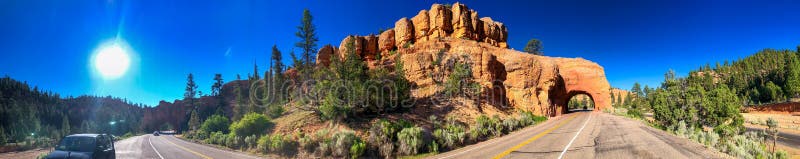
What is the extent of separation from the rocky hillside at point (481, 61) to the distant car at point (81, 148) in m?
13.3

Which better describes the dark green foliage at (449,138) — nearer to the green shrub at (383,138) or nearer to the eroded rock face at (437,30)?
the green shrub at (383,138)

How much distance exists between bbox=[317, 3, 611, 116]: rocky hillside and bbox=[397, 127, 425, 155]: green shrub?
8911mm

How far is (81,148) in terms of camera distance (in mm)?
9828

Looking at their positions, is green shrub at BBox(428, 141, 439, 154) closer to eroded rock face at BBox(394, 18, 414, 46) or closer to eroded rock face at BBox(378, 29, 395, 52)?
eroded rock face at BBox(394, 18, 414, 46)

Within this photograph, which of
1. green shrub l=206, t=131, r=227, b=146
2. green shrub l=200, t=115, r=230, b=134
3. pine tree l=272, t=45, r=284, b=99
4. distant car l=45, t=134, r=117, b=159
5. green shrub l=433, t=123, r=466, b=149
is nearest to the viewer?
distant car l=45, t=134, r=117, b=159

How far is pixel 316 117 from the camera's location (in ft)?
71.4

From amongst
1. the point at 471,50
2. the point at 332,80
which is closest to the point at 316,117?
the point at 332,80

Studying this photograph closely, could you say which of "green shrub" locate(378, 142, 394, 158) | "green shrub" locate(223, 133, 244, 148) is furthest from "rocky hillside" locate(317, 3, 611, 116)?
"green shrub" locate(378, 142, 394, 158)

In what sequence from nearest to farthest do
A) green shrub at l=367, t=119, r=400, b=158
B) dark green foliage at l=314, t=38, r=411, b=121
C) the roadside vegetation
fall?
the roadside vegetation → green shrub at l=367, t=119, r=400, b=158 → dark green foliage at l=314, t=38, r=411, b=121

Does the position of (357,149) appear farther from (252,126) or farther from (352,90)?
(252,126)

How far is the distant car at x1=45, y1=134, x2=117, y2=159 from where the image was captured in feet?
30.7

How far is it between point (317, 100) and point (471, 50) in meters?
22.5

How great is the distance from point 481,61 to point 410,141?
2253cm

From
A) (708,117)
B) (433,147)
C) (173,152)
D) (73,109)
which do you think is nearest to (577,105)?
(708,117)
